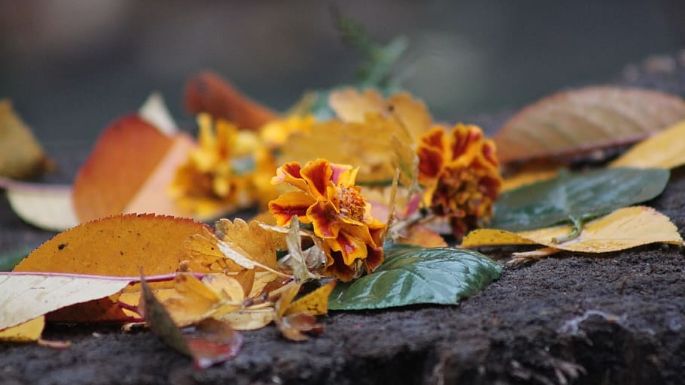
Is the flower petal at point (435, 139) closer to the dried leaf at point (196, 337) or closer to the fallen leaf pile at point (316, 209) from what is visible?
the fallen leaf pile at point (316, 209)

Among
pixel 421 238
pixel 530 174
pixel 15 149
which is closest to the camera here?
pixel 421 238

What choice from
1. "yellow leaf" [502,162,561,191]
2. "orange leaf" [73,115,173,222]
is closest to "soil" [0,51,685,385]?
"yellow leaf" [502,162,561,191]

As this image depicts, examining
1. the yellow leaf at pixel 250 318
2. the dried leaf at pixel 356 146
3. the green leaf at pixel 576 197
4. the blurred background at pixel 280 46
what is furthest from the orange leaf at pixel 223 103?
the blurred background at pixel 280 46

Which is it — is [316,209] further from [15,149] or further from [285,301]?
[15,149]

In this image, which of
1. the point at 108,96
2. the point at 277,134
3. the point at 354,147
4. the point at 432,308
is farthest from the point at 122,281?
the point at 108,96

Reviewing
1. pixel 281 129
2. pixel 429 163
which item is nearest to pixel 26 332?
pixel 429 163

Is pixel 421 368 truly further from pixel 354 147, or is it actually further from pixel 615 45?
pixel 615 45
